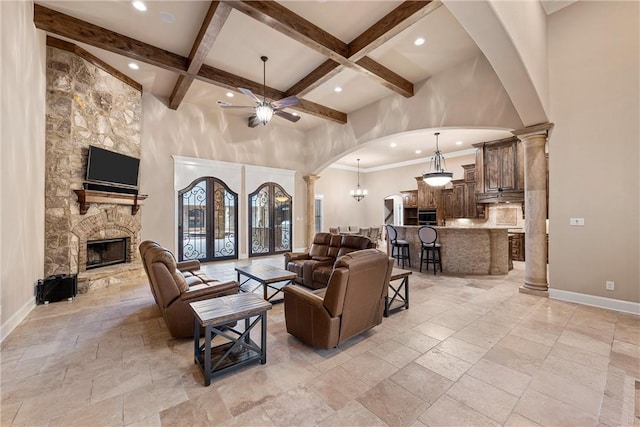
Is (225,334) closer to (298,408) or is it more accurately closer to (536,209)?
(298,408)

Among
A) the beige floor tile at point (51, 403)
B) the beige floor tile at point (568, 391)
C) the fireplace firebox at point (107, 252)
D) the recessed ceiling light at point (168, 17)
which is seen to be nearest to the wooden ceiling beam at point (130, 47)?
the recessed ceiling light at point (168, 17)

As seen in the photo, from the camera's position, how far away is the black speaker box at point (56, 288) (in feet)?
12.9

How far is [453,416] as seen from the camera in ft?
5.90

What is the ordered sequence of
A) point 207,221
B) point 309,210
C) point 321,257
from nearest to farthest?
point 321,257, point 207,221, point 309,210

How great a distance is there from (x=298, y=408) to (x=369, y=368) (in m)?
0.77

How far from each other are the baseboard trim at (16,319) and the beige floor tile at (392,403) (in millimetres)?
3872

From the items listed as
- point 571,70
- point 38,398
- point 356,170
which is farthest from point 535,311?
point 356,170

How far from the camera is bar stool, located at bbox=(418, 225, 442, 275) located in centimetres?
610

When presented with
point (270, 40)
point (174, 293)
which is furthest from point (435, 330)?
point (270, 40)

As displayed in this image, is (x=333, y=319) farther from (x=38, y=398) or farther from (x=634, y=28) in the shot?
(x=634, y=28)

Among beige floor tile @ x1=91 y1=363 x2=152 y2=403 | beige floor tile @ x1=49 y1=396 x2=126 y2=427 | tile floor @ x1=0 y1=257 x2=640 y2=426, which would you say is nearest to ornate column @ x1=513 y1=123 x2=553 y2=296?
tile floor @ x1=0 y1=257 x2=640 y2=426

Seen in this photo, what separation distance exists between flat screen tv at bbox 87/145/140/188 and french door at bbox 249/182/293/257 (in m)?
3.10

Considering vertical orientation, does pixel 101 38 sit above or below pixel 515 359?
above

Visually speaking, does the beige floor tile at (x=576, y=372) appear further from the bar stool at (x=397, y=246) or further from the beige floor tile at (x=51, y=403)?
the bar stool at (x=397, y=246)
